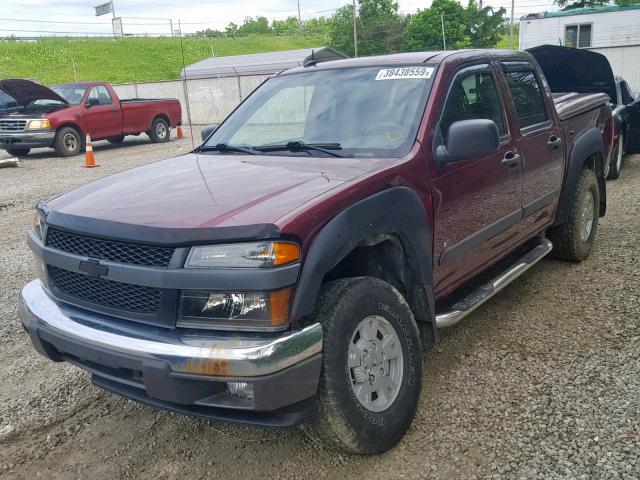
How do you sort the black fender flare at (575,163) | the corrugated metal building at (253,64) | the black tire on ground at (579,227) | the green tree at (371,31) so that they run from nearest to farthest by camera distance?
the black fender flare at (575,163), the black tire on ground at (579,227), the corrugated metal building at (253,64), the green tree at (371,31)

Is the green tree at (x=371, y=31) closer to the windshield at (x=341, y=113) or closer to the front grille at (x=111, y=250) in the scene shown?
the windshield at (x=341, y=113)

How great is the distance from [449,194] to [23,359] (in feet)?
9.56

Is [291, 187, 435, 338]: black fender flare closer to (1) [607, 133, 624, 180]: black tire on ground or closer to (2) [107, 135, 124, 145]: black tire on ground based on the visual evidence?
(1) [607, 133, 624, 180]: black tire on ground

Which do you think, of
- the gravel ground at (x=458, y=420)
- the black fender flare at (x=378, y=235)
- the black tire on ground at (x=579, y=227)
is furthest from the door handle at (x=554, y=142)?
the black fender flare at (x=378, y=235)

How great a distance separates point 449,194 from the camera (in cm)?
345

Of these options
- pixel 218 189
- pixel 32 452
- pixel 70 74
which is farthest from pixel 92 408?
pixel 70 74

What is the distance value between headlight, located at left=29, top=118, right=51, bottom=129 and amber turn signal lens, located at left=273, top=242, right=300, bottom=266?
1389 cm

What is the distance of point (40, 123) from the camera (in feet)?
47.5

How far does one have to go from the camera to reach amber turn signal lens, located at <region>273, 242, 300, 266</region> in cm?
241

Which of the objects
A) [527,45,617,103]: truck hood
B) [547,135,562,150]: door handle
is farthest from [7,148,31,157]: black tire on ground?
[547,135,562,150]: door handle

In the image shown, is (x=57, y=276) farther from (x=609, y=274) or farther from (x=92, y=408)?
(x=609, y=274)

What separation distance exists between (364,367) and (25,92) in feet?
48.7

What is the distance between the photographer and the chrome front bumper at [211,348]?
2.32 m

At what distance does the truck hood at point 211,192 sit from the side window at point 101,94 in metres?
13.6
